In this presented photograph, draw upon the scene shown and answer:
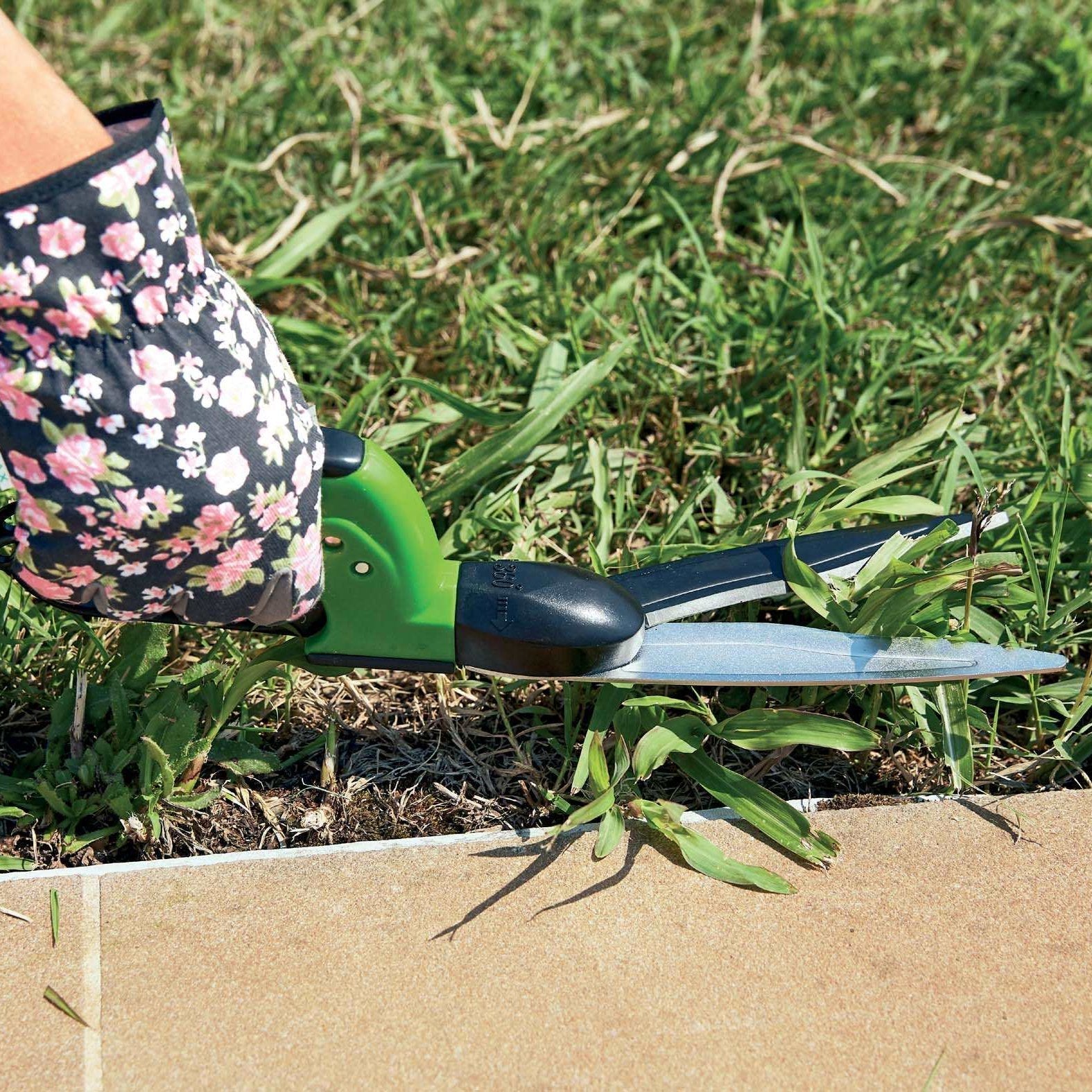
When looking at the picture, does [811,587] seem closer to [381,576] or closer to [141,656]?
[381,576]

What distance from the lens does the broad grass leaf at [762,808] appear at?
156cm

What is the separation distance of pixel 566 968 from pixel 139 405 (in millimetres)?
794

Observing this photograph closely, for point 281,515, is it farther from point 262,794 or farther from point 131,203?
point 262,794

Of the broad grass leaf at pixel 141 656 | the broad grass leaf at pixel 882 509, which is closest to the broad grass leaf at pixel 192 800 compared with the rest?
the broad grass leaf at pixel 141 656

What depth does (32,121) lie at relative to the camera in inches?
42.6

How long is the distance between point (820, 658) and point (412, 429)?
89 cm

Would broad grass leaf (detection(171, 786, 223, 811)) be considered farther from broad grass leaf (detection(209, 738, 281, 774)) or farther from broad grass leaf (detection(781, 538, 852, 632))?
broad grass leaf (detection(781, 538, 852, 632))

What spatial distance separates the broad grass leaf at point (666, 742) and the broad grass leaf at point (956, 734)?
13.1 inches

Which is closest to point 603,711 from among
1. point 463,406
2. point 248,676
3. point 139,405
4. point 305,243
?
point 248,676

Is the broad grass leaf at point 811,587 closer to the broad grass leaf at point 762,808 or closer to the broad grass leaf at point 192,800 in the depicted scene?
the broad grass leaf at point 762,808

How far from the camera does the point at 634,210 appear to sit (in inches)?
105

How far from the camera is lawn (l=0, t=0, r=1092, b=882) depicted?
1703mm

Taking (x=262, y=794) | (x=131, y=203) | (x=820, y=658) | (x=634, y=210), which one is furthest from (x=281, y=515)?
(x=634, y=210)

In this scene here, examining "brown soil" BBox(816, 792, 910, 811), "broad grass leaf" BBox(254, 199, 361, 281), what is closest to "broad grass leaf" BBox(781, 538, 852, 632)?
"brown soil" BBox(816, 792, 910, 811)
